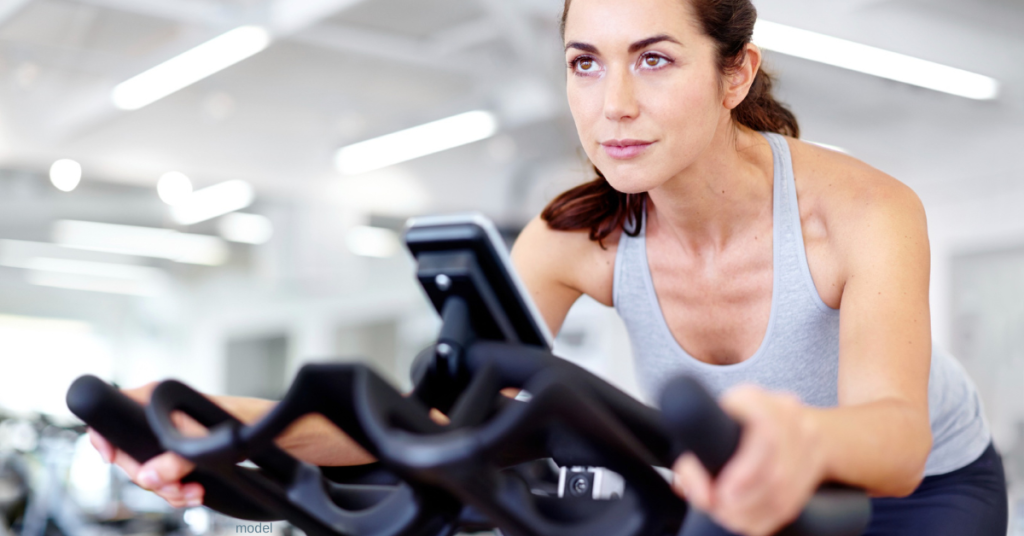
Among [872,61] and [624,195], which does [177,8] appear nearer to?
[872,61]

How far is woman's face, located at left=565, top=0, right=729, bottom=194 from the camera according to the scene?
0.95m

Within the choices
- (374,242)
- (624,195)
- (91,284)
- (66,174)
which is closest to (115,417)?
(624,195)

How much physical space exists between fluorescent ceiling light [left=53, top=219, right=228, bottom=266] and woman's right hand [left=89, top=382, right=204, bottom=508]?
7.27 m

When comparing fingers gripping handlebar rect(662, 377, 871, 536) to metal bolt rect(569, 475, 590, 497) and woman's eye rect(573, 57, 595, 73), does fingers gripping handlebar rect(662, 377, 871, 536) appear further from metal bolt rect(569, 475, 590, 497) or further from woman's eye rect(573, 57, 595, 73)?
metal bolt rect(569, 475, 590, 497)

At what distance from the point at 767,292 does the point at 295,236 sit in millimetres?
6938

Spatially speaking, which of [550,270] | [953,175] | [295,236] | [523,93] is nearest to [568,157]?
[523,93]

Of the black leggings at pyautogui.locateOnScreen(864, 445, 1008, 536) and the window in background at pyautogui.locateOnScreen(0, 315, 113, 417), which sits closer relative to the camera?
the black leggings at pyautogui.locateOnScreen(864, 445, 1008, 536)

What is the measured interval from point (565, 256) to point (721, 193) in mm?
245

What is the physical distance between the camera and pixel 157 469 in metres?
0.77

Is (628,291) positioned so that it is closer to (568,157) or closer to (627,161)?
(627,161)

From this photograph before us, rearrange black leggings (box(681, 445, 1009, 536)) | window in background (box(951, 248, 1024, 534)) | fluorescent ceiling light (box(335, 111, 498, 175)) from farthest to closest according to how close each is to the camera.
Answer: window in background (box(951, 248, 1024, 534)), fluorescent ceiling light (box(335, 111, 498, 175)), black leggings (box(681, 445, 1009, 536))

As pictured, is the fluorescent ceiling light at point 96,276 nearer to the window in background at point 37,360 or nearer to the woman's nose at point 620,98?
the window in background at point 37,360

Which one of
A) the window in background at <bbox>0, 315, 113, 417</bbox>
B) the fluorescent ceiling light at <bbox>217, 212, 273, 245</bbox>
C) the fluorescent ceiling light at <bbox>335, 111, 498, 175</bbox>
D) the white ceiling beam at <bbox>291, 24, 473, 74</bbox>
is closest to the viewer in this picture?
the white ceiling beam at <bbox>291, 24, 473, 74</bbox>

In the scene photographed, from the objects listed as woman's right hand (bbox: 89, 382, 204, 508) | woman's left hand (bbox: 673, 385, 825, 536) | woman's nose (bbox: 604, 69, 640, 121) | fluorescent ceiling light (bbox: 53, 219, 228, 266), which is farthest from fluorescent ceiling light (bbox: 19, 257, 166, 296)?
woman's left hand (bbox: 673, 385, 825, 536)
